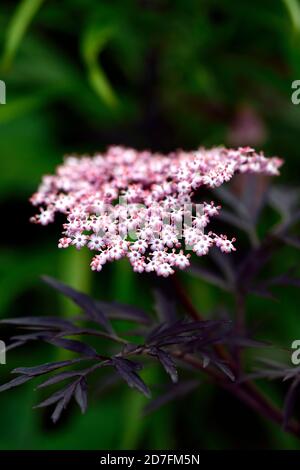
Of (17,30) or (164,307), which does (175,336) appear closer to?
(164,307)

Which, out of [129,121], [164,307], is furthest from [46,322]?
[129,121]

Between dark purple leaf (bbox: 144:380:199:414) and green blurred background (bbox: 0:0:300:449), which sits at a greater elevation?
green blurred background (bbox: 0:0:300:449)

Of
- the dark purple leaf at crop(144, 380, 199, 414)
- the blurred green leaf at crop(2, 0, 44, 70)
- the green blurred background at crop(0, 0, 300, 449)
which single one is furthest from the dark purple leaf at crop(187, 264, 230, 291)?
the blurred green leaf at crop(2, 0, 44, 70)

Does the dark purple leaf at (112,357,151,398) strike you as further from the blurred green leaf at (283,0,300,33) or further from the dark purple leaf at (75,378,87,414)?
the blurred green leaf at (283,0,300,33)

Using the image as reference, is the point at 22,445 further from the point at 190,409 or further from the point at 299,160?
the point at 299,160

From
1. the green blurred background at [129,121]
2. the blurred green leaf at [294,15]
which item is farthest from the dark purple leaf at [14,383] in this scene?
the blurred green leaf at [294,15]

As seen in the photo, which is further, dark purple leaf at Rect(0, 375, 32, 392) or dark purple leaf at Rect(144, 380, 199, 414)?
dark purple leaf at Rect(144, 380, 199, 414)
